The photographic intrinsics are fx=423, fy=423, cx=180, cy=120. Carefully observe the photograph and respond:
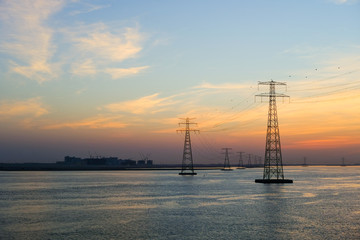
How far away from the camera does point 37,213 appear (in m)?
66.1

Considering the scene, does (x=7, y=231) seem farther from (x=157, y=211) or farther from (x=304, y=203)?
(x=304, y=203)

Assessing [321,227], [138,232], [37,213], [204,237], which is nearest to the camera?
[204,237]

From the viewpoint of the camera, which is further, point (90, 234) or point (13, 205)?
point (13, 205)

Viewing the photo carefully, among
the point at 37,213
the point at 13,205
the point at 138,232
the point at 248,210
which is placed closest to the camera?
the point at 138,232

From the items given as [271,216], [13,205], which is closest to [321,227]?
[271,216]

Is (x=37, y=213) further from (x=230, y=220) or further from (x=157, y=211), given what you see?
(x=230, y=220)

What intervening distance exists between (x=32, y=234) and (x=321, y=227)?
3534 centimetres

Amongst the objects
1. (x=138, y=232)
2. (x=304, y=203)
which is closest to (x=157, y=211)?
(x=138, y=232)

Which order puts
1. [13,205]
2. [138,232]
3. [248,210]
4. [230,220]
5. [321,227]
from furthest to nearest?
[13,205] → [248,210] → [230,220] → [321,227] → [138,232]

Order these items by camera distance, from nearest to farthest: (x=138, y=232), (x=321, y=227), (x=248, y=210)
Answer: (x=138, y=232), (x=321, y=227), (x=248, y=210)

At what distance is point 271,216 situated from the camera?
208ft

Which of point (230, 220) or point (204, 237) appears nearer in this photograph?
point (204, 237)

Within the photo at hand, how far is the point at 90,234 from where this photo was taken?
48.2m

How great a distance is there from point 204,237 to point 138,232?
8251 mm
